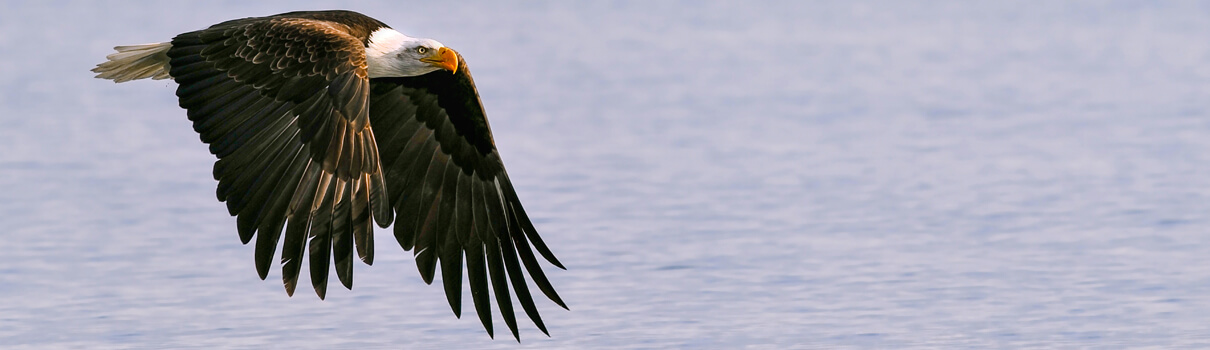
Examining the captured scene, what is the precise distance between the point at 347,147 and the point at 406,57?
1093 millimetres

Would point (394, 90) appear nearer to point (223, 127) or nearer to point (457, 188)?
point (457, 188)

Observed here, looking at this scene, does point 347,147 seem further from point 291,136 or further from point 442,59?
point 442,59

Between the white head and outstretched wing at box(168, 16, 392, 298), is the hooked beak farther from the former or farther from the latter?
outstretched wing at box(168, 16, 392, 298)

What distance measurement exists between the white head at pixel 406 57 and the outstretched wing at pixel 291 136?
0.48 metres

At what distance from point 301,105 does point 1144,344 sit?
305cm

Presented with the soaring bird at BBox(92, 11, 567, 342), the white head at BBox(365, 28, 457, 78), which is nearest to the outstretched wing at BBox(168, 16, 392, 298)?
the soaring bird at BBox(92, 11, 567, 342)

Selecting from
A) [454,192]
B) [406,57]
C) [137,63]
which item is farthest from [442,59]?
[137,63]

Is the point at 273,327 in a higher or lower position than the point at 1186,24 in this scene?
lower

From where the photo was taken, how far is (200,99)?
7230 millimetres

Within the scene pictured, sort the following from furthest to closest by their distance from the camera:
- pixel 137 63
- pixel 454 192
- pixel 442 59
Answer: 1. pixel 137 63
2. pixel 454 192
3. pixel 442 59

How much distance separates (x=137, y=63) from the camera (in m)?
8.41

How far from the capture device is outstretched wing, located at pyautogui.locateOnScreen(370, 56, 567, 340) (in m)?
7.75

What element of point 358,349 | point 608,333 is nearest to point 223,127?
point 358,349

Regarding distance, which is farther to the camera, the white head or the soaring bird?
the white head
